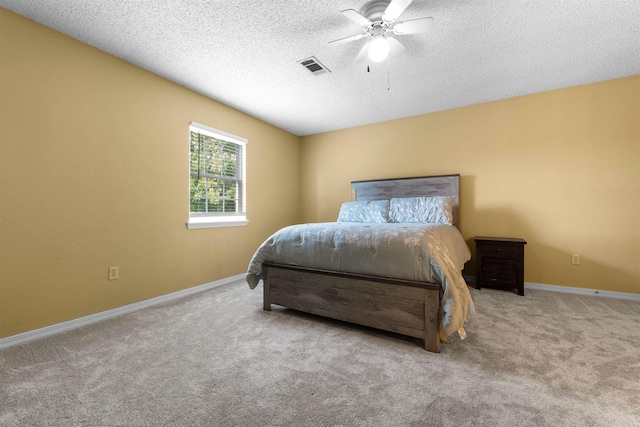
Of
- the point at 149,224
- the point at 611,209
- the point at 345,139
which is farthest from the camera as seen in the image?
the point at 345,139

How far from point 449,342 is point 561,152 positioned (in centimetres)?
288

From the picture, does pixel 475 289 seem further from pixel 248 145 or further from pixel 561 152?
pixel 248 145

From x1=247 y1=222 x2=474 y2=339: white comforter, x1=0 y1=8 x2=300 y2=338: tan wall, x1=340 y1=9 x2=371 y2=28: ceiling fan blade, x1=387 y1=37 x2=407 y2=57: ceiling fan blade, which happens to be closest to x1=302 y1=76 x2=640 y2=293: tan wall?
x1=387 y1=37 x2=407 y2=57: ceiling fan blade

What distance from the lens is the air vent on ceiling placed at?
249 centimetres

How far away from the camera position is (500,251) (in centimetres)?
306

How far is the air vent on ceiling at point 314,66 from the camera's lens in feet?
8.18

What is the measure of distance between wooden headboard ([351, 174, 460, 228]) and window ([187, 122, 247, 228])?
1888 mm

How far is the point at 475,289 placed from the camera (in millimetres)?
3182

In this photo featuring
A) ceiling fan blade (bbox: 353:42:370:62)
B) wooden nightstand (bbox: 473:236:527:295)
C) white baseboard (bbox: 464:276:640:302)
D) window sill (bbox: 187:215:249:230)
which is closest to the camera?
ceiling fan blade (bbox: 353:42:370:62)

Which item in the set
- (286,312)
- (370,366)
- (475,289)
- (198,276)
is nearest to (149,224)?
(198,276)

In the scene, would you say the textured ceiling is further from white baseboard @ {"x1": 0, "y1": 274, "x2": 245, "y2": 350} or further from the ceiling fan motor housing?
white baseboard @ {"x1": 0, "y1": 274, "x2": 245, "y2": 350}

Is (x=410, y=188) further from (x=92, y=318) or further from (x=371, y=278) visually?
(x=92, y=318)

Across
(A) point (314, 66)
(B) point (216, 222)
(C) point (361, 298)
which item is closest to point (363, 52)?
(A) point (314, 66)

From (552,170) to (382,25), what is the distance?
2804mm
